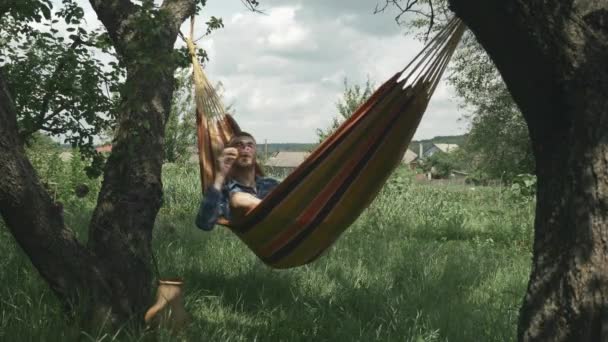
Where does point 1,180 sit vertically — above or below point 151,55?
below

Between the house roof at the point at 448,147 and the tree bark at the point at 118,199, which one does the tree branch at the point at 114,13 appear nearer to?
the tree bark at the point at 118,199

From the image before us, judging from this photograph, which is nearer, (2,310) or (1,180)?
(1,180)

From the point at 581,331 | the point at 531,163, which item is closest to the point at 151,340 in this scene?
the point at 581,331

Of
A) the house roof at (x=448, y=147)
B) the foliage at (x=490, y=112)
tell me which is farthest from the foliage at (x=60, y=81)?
the house roof at (x=448, y=147)

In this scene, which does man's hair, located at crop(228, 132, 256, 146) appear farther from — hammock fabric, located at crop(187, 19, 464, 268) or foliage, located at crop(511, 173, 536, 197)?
foliage, located at crop(511, 173, 536, 197)

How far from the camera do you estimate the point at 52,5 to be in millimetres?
2783

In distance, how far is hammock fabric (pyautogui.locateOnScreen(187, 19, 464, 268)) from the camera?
7.88 feet

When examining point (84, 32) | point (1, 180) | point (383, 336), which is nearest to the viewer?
point (1, 180)

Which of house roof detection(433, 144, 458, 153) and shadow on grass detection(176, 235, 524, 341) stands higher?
house roof detection(433, 144, 458, 153)

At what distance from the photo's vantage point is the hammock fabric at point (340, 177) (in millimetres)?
2400

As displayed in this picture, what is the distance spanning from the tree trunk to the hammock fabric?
82cm

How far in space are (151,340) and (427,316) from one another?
1140mm

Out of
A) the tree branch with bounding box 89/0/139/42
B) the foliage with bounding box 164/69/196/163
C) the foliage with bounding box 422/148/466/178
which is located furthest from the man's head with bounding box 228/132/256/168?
the foliage with bounding box 422/148/466/178

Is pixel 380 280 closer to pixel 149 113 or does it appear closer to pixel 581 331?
pixel 149 113
